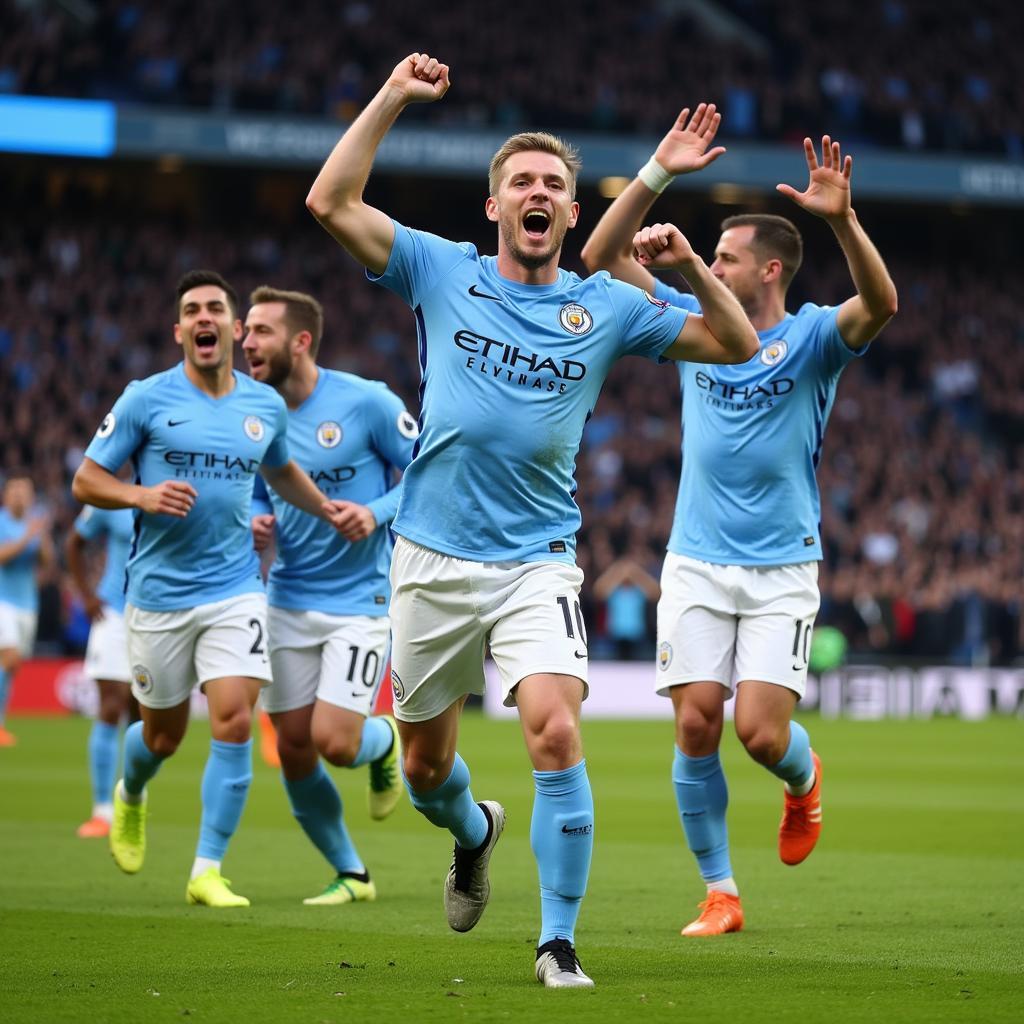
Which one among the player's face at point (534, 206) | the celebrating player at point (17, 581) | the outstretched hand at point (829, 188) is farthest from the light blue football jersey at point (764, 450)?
the celebrating player at point (17, 581)

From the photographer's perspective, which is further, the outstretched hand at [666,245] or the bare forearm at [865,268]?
the bare forearm at [865,268]

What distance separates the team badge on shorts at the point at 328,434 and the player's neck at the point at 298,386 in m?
0.20

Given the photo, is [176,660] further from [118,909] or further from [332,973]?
[332,973]

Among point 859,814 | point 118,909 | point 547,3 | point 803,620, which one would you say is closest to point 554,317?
point 803,620

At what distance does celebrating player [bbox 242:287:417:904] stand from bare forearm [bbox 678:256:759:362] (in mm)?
2637

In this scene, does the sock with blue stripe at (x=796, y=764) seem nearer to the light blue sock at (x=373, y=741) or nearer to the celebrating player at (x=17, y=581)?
the light blue sock at (x=373, y=741)

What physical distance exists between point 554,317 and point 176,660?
3.15 metres

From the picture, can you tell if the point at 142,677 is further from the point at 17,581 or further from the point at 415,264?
the point at 17,581

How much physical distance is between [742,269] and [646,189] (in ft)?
2.90

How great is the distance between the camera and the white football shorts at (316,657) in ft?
27.2

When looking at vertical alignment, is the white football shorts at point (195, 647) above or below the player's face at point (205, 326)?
below

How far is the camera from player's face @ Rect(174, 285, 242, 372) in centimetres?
821

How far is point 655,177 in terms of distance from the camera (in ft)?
22.1

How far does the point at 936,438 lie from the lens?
3291 centimetres
